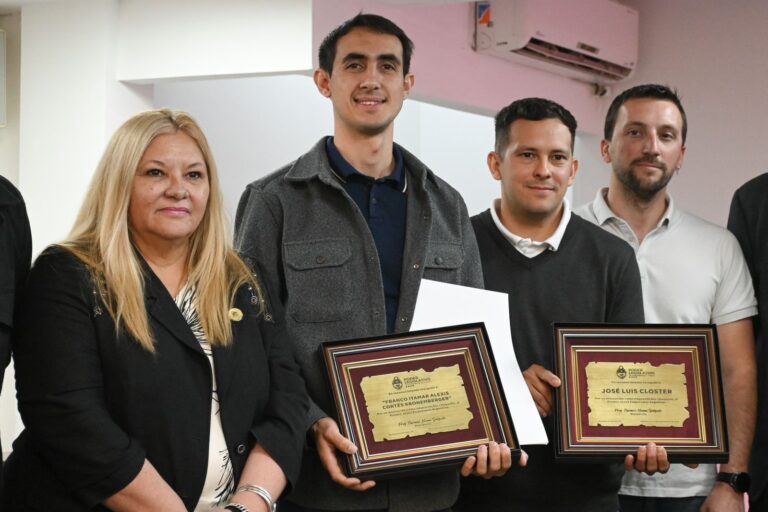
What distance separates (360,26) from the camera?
2.50m

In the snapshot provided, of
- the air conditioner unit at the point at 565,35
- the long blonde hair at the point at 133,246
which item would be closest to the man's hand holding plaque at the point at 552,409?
the long blonde hair at the point at 133,246

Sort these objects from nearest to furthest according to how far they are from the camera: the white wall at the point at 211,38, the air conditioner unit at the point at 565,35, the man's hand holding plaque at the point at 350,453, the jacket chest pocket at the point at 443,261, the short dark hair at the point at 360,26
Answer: the man's hand holding plaque at the point at 350,453 → the jacket chest pocket at the point at 443,261 → the short dark hair at the point at 360,26 → the white wall at the point at 211,38 → the air conditioner unit at the point at 565,35

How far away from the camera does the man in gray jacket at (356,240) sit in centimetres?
228

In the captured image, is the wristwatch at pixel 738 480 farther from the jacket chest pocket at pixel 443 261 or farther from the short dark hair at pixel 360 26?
the short dark hair at pixel 360 26

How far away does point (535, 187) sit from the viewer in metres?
2.63

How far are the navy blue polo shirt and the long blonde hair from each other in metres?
0.33

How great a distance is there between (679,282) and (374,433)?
1.05m

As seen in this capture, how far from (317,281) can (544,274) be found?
2.05 ft

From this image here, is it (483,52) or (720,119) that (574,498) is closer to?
(483,52)

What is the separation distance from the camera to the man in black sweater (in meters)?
2.54

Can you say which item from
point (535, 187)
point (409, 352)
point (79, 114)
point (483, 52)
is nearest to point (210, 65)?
point (79, 114)

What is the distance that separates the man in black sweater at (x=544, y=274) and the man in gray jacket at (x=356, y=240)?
0.58 ft

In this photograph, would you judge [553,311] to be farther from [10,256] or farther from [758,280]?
[10,256]

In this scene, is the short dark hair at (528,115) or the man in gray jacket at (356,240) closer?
the man in gray jacket at (356,240)
